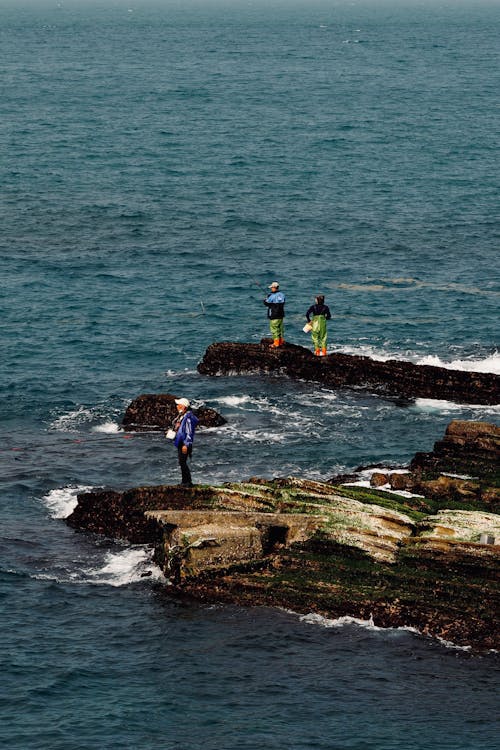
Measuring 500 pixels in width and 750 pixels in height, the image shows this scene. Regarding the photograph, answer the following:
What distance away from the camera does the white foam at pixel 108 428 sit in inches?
1747

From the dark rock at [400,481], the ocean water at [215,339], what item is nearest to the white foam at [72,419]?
the ocean water at [215,339]

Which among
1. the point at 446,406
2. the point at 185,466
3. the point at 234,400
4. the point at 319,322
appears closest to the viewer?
the point at 185,466

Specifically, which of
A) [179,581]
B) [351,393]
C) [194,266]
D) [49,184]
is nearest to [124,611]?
[179,581]

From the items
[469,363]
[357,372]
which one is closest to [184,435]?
[357,372]

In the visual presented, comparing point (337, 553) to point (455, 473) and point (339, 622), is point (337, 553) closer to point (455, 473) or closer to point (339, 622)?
point (339, 622)

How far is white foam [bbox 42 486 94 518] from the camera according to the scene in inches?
1472

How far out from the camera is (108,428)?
44.8 m

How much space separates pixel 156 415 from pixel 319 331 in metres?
8.07

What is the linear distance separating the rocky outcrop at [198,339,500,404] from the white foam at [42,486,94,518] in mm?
12234

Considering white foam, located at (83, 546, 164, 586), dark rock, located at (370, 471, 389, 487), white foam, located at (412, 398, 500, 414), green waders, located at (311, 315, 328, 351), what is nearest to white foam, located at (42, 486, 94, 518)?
white foam, located at (83, 546, 164, 586)

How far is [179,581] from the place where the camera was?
32.2 m

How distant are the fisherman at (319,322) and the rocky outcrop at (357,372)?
0.52 meters

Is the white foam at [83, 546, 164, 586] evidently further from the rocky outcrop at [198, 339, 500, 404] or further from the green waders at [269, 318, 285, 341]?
the green waders at [269, 318, 285, 341]

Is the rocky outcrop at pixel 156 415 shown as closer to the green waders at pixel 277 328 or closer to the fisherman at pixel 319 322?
the green waders at pixel 277 328
